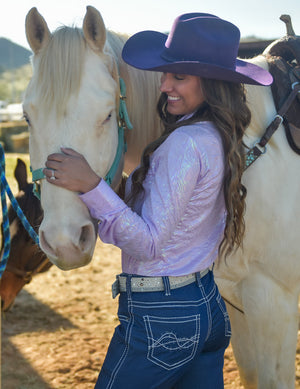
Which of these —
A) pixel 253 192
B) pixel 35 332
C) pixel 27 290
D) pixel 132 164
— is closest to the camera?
pixel 253 192

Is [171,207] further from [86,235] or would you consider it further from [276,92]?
[276,92]

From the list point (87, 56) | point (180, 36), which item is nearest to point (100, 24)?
point (87, 56)

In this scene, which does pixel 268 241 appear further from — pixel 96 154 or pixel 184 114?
pixel 96 154

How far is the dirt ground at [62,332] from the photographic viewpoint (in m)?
3.43

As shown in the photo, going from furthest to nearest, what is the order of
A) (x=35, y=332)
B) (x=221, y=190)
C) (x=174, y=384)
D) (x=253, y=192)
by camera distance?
(x=35, y=332)
(x=253, y=192)
(x=174, y=384)
(x=221, y=190)

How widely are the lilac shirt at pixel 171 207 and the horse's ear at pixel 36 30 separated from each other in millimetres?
580

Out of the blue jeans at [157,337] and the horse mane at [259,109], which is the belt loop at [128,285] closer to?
the blue jeans at [157,337]

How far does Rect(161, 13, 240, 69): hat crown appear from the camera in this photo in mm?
1461

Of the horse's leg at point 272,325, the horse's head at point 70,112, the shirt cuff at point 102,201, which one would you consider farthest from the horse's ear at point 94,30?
the horse's leg at point 272,325

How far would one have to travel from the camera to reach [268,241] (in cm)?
197

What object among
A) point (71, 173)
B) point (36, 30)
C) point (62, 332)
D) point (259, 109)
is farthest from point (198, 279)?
point (62, 332)

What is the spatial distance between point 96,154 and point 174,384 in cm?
84

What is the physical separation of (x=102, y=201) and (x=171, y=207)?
206 millimetres

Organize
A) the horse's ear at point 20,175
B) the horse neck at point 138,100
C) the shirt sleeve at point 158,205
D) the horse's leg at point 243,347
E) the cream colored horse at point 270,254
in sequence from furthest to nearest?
the horse's ear at point 20,175 → the horse's leg at point 243,347 → the cream colored horse at point 270,254 → the horse neck at point 138,100 → the shirt sleeve at point 158,205
